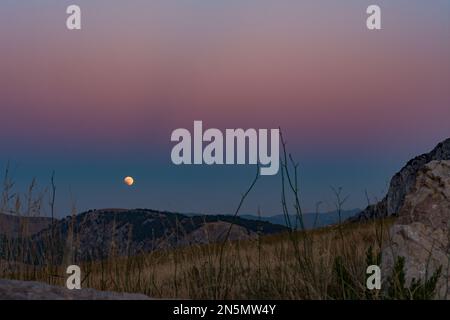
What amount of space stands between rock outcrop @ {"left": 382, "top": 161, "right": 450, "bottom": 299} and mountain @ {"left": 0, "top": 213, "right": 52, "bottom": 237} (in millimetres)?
3435

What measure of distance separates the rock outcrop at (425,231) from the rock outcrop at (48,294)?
2051 mm

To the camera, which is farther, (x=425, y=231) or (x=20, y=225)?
(x=20, y=225)

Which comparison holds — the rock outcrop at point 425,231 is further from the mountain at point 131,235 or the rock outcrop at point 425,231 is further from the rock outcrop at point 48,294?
the rock outcrop at point 48,294

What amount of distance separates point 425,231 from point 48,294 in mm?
3350

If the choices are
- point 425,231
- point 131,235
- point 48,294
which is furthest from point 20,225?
point 425,231

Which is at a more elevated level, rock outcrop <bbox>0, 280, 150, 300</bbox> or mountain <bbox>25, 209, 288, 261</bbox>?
mountain <bbox>25, 209, 288, 261</bbox>

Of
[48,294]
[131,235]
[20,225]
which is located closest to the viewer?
[48,294]

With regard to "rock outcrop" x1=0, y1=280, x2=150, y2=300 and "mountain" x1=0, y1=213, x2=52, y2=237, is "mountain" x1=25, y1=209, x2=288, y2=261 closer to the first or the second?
"mountain" x1=0, y1=213, x2=52, y2=237

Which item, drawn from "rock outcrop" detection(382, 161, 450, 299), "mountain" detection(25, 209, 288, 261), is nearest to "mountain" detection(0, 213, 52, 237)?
"mountain" detection(25, 209, 288, 261)

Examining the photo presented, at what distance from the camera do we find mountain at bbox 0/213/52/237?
7.07 meters

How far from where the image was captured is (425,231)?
19.4ft

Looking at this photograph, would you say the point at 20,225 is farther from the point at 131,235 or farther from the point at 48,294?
the point at 48,294

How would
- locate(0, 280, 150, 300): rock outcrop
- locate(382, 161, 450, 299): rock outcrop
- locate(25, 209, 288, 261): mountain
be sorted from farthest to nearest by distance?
locate(25, 209, 288, 261): mountain < locate(382, 161, 450, 299): rock outcrop < locate(0, 280, 150, 300): rock outcrop
